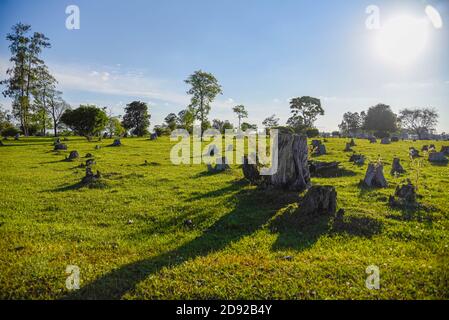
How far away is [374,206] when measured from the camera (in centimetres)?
1263

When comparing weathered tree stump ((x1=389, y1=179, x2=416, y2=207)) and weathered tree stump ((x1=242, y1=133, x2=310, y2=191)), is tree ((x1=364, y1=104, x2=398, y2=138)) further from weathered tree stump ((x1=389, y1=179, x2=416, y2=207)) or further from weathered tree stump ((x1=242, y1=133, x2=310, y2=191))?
weathered tree stump ((x1=242, y1=133, x2=310, y2=191))

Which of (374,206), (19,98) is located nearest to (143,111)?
(19,98)

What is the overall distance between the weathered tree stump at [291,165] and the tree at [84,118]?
49.0 meters

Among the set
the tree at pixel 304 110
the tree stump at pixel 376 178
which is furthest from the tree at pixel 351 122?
the tree stump at pixel 376 178

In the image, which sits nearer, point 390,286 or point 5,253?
point 390,286

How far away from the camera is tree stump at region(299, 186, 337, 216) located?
11609 mm

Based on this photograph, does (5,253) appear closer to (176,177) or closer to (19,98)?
(176,177)

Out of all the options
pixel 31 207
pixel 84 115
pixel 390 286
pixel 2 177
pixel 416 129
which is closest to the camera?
pixel 390 286

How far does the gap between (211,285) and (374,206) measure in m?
9.14

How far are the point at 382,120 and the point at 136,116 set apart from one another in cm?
8353

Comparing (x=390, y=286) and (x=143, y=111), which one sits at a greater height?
(x=143, y=111)

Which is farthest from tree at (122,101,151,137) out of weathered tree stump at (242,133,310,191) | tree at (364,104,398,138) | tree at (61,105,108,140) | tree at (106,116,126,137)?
weathered tree stump at (242,133,310,191)

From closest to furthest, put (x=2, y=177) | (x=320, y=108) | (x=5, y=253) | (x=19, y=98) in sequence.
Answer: (x=5, y=253) < (x=2, y=177) < (x=19, y=98) < (x=320, y=108)
